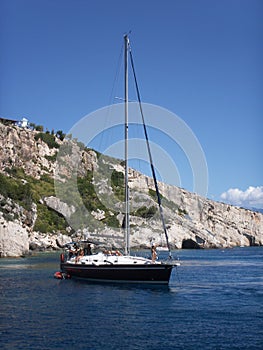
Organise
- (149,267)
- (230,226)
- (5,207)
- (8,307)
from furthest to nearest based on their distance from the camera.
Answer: (230,226) → (5,207) → (149,267) → (8,307)

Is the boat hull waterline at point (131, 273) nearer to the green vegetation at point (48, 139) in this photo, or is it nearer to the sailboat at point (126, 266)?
the sailboat at point (126, 266)

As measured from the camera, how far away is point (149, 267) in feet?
120

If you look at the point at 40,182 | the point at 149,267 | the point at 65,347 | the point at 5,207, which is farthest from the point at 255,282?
the point at 40,182

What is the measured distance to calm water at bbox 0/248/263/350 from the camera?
20.3m

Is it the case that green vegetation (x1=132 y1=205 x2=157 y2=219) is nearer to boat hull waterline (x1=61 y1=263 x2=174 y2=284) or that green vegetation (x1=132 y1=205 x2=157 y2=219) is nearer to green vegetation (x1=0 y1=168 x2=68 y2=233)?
green vegetation (x1=0 y1=168 x2=68 y2=233)

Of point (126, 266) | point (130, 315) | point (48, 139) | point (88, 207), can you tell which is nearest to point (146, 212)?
point (88, 207)

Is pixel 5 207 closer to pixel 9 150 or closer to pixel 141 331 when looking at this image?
pixel 9 150

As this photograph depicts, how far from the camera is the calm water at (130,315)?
20297 mm

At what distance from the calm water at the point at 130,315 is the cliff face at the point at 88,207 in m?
38.8

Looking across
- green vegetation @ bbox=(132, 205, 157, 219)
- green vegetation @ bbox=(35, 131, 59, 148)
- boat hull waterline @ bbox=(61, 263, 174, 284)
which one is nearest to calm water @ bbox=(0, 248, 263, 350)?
boat hull waterline @ bbox=(61, 263, 174, 284)

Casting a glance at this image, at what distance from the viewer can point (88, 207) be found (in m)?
118

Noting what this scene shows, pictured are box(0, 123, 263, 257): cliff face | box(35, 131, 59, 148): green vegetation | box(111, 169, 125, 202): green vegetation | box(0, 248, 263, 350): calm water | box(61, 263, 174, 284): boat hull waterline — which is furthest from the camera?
box(35, 131, 59, 148): green vegetation

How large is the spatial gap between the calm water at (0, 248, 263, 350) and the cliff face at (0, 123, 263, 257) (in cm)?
3879

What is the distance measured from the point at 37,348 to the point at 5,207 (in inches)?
2427
